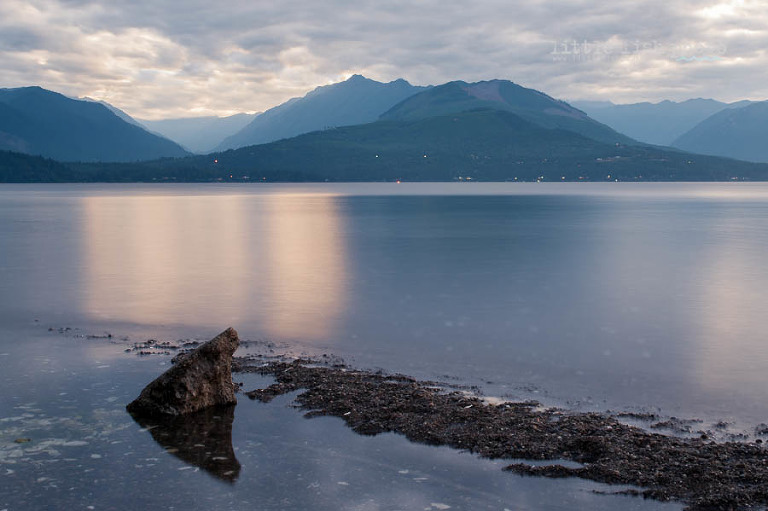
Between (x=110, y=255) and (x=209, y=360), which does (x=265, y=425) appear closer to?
(x=209, y=360)

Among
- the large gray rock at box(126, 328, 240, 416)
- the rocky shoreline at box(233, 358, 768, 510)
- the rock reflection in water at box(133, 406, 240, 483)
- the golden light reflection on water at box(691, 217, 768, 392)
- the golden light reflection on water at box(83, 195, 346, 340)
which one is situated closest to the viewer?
the rocky shoreline at box(233, 358, 768, 510)

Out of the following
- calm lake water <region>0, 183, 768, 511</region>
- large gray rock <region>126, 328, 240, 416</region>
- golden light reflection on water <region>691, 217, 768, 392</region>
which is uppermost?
large gray rock <region>126, 328, 240, 416</region>

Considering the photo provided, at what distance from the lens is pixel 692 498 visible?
11.6 metres

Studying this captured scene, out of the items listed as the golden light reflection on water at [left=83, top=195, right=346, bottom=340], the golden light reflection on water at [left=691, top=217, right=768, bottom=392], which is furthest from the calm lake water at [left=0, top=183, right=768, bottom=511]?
the golden light reflection on water at [left=83, top=195, right=346, bottom=340]

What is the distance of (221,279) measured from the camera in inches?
1588

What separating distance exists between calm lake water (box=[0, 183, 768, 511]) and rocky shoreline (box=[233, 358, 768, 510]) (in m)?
0.67

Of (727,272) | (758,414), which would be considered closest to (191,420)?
(758,414)

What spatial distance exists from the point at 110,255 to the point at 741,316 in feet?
147

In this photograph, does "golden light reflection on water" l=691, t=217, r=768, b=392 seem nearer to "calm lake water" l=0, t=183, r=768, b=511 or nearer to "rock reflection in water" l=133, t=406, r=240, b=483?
"calm lake water" l=0, t=183, r=768, b=511

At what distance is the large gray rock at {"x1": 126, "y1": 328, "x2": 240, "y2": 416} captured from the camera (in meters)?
16.2

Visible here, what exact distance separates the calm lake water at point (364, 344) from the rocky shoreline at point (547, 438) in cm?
67

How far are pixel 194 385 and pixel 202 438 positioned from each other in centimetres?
182

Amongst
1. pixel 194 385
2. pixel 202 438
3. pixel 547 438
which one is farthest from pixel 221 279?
pixel 547 438

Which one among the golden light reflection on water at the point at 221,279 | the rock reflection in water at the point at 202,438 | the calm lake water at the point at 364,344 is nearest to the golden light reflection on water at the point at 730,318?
the calm lake water at the point at 364,344
